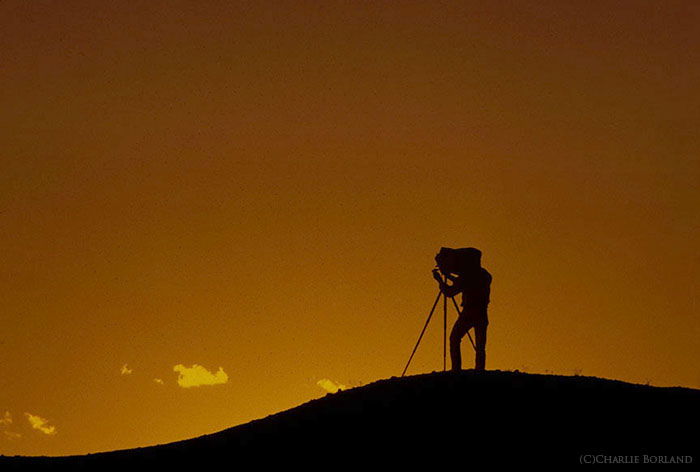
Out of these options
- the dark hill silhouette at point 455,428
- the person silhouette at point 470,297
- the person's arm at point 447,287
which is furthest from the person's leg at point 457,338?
the dark hill silhouette at point 455,428

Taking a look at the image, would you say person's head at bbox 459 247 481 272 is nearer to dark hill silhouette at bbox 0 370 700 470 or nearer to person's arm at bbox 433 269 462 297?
person's arm at bbox 433 269 462 297

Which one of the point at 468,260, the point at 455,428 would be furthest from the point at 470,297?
the point at 455,428

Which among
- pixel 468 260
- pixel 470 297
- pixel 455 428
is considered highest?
pixel 468 260

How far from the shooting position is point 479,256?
92.3 ft

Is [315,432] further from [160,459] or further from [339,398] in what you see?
[160,459]

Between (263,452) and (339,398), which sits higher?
(339,398)

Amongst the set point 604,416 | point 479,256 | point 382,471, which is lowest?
point 382,471

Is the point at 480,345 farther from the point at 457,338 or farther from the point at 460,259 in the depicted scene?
the point at 460,259

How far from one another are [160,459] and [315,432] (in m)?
4.12

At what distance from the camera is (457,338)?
92.1ft

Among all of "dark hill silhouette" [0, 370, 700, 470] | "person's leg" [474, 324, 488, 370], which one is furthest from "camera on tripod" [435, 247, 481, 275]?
"dark hill silhouette" [0, 370, 700, 470]

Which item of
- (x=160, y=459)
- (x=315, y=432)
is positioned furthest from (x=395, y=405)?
(x=160, y=459)

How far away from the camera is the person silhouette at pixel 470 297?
27.9 m

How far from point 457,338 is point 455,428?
194 inches
